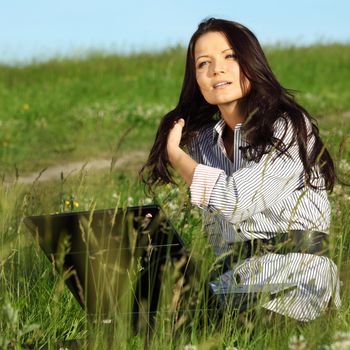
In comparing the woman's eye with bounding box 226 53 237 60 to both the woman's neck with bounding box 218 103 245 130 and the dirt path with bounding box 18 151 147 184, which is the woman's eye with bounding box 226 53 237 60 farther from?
the dirt path with bounding box 18 151 147 184

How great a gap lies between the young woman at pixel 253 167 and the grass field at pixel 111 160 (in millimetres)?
126

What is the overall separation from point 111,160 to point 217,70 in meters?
4.06

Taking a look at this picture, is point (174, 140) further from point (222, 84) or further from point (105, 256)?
point (105, 256)

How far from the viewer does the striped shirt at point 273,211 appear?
3.74 metres

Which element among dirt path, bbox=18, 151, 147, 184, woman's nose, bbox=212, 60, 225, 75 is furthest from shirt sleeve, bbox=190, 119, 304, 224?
dirt path, bbox=18, 151, 147, 184

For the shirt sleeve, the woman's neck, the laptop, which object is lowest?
the laptop

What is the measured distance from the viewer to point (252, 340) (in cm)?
346

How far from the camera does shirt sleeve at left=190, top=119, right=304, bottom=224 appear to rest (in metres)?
3.78

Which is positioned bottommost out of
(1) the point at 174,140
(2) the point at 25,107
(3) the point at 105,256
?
(2) the point at 25,107

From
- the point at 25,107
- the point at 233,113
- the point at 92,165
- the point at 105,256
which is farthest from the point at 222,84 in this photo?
the point at 25,107

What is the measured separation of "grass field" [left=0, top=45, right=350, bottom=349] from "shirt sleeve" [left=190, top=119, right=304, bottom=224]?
5.0 inches

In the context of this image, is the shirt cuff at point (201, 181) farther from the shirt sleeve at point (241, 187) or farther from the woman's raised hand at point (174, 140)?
the woman's raised hand at point (174, 140)

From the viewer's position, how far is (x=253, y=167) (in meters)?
3.84

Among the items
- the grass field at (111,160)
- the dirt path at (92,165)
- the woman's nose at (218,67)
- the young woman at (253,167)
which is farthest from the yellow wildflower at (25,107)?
the woman's nose at (218,67)
